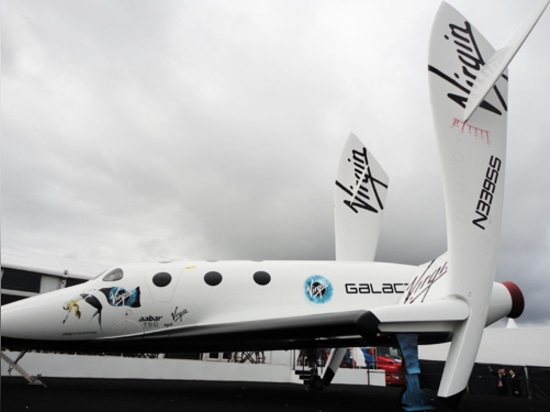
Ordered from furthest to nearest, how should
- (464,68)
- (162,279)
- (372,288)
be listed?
1. (372,288)
2. (162,279)
3. (464,68)

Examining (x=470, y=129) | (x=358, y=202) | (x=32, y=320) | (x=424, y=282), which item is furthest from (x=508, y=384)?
(x=32, y=320)

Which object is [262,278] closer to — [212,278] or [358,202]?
[212,278]

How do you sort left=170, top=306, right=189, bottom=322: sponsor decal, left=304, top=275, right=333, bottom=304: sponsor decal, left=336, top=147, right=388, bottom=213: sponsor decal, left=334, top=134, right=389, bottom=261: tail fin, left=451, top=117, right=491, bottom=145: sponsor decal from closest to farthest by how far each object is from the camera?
left=451, top=117, right=491, bottom=145: sponsor decal
left=170, top=306, right=189, bottom=322: sponsor decal
left=304, top=275, right=333, bottom=304: sponsor decal
left=334, top=134, right=389, bottom=261: tail fin
left=336, top=147, right=388, bottom=213: sponsor decal

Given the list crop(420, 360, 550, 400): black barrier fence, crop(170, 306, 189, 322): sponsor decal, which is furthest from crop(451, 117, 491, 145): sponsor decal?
crop(420, 360, 550, 400): black barrier fence

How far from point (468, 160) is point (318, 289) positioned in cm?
431

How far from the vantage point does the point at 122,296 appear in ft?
29.8

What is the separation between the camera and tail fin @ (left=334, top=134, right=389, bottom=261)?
1238 cm

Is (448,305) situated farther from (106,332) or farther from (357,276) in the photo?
(106,332)

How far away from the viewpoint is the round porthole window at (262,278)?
371 inches

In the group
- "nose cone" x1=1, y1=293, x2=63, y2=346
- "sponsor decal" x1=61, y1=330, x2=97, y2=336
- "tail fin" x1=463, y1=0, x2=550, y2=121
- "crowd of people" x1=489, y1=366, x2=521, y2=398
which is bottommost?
"crowd of people" x1=489, y1=366, x2=521, y2=398

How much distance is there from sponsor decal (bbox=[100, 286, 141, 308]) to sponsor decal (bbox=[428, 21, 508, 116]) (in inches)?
303

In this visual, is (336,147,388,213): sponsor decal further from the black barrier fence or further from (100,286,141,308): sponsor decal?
the black barrier fence

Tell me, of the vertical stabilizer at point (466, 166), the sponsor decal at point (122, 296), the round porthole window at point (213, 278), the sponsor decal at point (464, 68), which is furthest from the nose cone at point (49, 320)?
the sponsor decal at point (464, 68)

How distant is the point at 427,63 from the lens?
762cm
